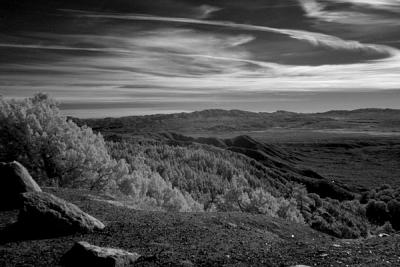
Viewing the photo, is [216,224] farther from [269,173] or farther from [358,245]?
[269,173]

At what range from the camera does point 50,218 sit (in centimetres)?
1483

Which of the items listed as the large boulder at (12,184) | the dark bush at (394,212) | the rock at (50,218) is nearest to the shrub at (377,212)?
the dark bush at (394,212)

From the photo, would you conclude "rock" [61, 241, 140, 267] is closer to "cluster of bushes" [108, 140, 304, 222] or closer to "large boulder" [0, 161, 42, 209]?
"large boulder" [0, 161, 42, 209]

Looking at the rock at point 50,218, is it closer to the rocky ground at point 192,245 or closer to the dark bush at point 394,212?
the rocky ground at point 192,245

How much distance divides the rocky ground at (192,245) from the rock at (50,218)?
0.41 meters

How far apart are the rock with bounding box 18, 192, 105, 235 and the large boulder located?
3.14 meters

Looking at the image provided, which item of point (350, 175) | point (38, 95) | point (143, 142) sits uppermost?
point (38, 95)

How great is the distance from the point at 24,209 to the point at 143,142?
12159cm

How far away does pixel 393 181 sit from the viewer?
520 feet

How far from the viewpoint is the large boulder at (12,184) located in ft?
59.1

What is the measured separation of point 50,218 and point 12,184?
450cm

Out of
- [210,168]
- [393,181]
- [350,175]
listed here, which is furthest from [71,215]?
[350,175]

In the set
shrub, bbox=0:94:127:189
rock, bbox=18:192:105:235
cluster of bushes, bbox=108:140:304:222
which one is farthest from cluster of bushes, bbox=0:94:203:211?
cluster of bushes, bbox=108:140:304:222

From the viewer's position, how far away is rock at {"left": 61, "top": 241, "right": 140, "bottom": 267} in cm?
1165
